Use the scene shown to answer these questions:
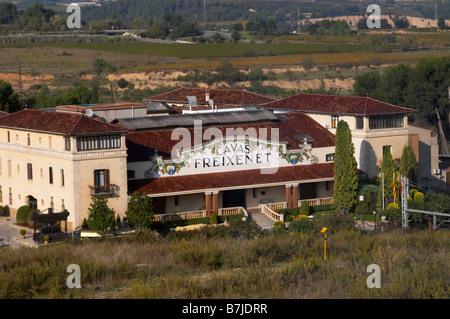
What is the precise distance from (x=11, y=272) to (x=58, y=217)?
21319 mm

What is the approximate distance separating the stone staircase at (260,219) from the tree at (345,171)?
4.71 m

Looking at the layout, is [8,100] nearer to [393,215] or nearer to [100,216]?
[100,216]

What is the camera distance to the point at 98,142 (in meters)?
53.0

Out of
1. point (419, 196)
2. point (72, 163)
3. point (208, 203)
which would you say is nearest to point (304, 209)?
point (208, 203)

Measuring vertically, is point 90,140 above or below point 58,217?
above

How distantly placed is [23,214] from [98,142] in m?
6.52

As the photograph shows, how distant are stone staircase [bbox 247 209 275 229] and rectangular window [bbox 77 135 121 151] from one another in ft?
31.1

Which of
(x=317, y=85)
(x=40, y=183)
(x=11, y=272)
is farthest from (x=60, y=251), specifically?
(x=317, y=85)

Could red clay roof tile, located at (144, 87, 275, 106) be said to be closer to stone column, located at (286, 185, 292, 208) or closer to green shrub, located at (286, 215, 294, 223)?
stone column, located at (286, 185, 292, 208)

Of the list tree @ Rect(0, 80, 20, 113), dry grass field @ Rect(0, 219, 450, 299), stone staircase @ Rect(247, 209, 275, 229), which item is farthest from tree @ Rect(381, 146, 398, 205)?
tree @ Rect(0, 80, 20, 113)

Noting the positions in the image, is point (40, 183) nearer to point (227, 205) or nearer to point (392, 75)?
point (227, 205)

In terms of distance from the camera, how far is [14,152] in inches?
2270

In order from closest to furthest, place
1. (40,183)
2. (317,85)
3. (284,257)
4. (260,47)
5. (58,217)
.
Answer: (284,257), (58,217), (40,183), (317,85), (260,47)
